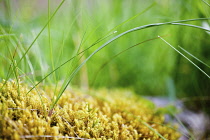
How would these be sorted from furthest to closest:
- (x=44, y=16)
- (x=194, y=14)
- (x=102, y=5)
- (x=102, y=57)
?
(x=44, y=16), (x=102, y=5), (x=102, y=57), (x=194, y=14)

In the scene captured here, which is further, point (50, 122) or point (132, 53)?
point (132, 53)

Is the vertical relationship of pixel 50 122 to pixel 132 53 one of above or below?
below

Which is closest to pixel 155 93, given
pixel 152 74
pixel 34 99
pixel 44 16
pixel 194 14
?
pixel 152 74

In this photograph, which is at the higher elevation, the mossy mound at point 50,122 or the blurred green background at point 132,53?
the blurred green background at point 132,53

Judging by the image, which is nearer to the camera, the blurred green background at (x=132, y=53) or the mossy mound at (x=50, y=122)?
the mossy mound at (x=50, y=122)

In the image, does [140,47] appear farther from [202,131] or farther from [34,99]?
[34,99]

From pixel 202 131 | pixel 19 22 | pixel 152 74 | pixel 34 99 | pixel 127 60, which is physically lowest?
pixel 202 131

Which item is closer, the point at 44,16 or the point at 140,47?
the point at 140,47

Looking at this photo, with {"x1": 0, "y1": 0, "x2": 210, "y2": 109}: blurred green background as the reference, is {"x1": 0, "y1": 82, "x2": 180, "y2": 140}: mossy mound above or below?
below

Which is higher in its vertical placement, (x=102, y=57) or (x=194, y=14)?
(x=194, y=14)

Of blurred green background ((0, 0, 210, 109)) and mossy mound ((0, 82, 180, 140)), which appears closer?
mossy mound ((0, 82, 180, 140))

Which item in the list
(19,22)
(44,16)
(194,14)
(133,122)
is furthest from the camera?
(44,16)
